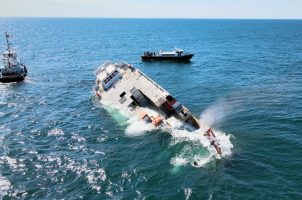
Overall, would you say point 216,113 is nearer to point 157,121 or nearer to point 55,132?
point 157,121

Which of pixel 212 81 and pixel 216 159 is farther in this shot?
pixel 212 81

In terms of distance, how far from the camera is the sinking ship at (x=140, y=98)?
61.0m

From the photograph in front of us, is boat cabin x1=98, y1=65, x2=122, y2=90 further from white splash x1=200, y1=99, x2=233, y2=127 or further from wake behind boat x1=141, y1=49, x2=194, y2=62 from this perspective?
wake behind boat x1=141, y1=49, x2=194, y2=62

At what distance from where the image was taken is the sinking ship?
6097 centimetres

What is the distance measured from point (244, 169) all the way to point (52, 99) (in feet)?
175

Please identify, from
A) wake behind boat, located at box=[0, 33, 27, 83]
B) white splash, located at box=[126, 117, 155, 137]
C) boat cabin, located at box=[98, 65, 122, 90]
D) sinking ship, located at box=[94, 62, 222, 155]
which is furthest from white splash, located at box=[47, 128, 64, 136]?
wake behind boat, located at box=[0, 33, 27, 83]

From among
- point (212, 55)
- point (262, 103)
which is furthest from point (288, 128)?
point (212, 55)

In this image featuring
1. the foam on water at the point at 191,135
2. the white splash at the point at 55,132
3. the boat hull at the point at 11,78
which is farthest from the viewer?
the boat hull at the point at 11,78

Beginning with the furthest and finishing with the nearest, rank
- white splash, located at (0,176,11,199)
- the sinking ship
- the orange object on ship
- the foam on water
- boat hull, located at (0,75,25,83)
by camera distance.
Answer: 1. boat hull, located at (0,75,25,83)
2. the sinking ship
3. the orange object on ship
4. the foam on water
5. white splash, located at (0,176,11,199)

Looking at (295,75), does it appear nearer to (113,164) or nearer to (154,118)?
(154,118)

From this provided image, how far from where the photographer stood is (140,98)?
232 feet

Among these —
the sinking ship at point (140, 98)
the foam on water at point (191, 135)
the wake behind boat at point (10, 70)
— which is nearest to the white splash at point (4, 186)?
the foam on water at point (191, 135)

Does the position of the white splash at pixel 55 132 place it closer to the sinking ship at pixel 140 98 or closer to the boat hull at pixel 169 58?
the sinking ship at pixel 140 98

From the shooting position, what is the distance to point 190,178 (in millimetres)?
44469
